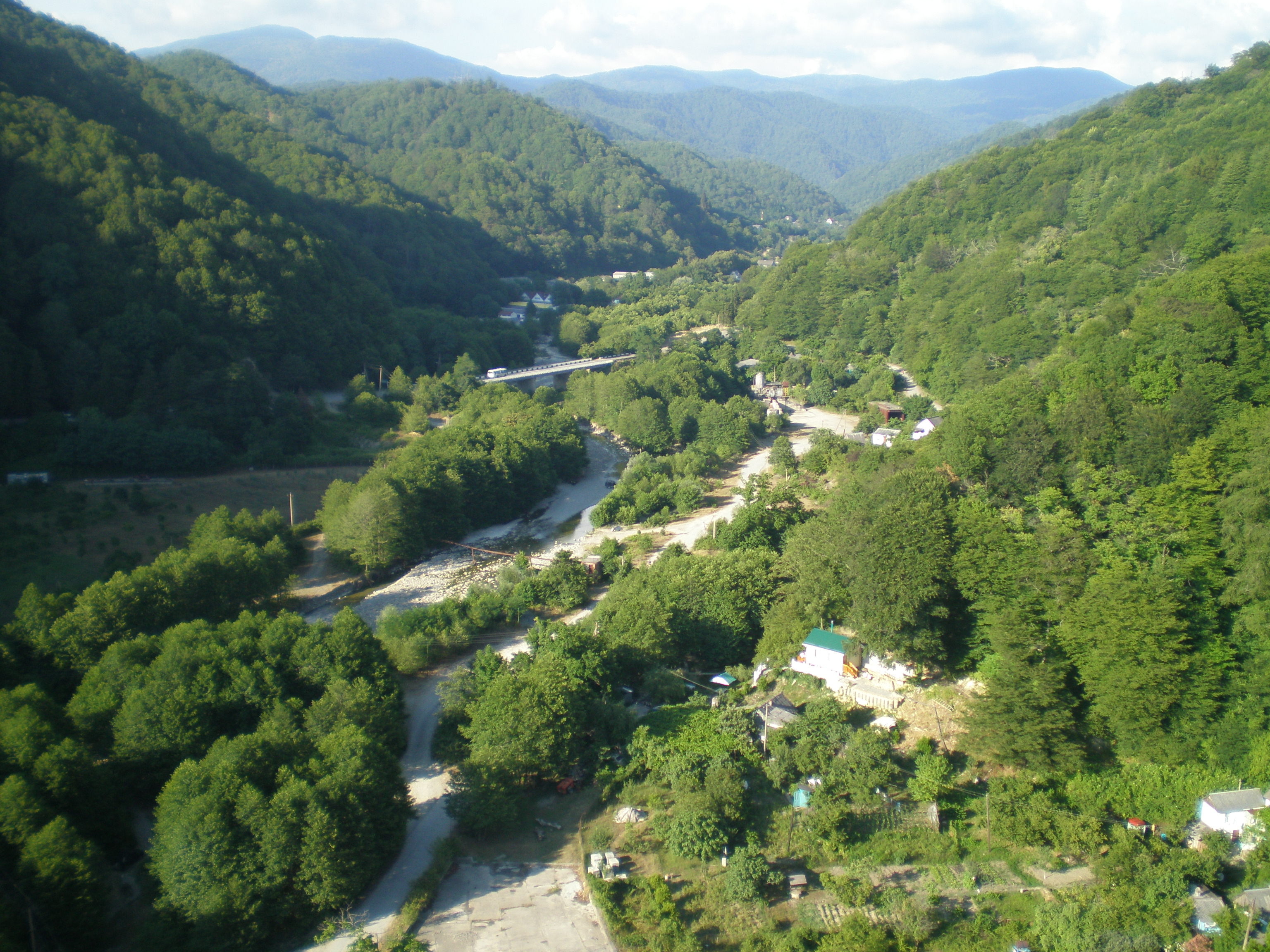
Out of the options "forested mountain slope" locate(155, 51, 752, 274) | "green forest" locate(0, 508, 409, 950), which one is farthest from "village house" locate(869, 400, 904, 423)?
"forested mountain slope" locate(155, 51, 752, 274)

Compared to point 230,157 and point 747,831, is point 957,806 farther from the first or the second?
point 230,157

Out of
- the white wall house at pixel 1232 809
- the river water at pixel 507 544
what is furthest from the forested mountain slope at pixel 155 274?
the white wall house at pixel 1232 809

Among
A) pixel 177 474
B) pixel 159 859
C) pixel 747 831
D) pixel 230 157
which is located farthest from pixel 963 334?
pixel 230 157

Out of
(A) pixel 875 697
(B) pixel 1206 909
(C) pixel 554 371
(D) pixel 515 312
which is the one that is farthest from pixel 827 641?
(D) pixel 515 312

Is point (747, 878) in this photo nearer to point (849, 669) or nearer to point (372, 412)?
point (849, 669)

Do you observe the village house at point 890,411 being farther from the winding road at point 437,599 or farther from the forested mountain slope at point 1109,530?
the forested mountain slope at point 1109,530

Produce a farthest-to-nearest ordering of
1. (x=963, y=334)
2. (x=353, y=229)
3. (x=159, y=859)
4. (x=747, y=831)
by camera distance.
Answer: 1. (x=353, y=229)
2. (x=963, y=334)
3. (x=747, y=831)
4. (x=159, y=859)
